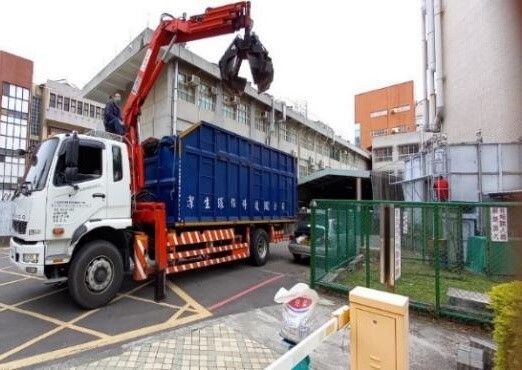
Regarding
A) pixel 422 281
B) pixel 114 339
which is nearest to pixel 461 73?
pixel 422 281

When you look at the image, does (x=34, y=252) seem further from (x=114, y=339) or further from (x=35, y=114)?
(x=35, y=114)

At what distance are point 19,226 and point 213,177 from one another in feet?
12.7

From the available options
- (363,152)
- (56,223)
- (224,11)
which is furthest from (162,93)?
(363,152)

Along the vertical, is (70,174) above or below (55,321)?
above

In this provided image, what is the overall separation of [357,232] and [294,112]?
64.8 feet

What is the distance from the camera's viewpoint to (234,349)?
422 centimetres

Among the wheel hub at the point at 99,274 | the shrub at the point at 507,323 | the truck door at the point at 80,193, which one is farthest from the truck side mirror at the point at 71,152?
the shrub at the point at 507,323

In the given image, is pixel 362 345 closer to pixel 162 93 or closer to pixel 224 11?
pixel 224 11

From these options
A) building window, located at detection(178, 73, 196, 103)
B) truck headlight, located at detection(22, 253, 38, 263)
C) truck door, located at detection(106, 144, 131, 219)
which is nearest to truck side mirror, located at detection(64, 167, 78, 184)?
truck door, located at detection(106, 144, 131, 219)

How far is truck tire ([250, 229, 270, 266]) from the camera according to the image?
988 cm

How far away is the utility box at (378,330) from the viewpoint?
243 centimetres

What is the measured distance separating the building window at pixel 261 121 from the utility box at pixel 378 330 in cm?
2133

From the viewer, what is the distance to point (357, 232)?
9.38 meters

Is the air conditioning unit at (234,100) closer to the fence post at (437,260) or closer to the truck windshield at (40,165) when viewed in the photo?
the truck windshield at (40,165)
